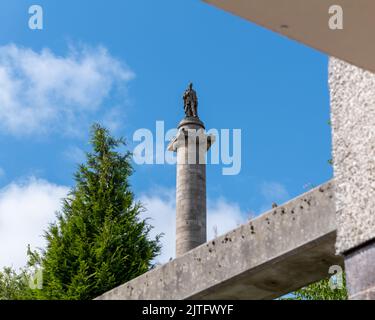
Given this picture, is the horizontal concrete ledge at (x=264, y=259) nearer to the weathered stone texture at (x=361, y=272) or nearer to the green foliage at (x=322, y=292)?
the weathered stone texture at (x=361, y=272)

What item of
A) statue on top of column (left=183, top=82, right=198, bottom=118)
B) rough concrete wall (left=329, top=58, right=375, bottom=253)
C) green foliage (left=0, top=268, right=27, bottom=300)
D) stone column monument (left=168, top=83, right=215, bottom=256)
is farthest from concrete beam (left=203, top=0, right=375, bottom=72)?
green foliage (left=0, top=268, right=27, bottom=300)

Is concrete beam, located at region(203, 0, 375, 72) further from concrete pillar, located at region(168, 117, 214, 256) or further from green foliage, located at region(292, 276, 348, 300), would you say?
concrete pillar, located at region(168, 117, 214, 256)

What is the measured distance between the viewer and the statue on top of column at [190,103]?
917 inches

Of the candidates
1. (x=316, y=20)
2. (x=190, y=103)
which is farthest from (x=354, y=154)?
(x=190, y=103)

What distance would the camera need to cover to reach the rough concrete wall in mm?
3115

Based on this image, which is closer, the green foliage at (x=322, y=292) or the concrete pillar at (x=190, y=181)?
the green foliage at (x=322, y=292)

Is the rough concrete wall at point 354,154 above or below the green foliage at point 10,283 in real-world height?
below

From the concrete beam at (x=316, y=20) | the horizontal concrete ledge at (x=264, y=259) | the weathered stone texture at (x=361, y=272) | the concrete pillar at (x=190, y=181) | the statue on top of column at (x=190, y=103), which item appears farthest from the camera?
the statue on top of column at (x=190, y=103)

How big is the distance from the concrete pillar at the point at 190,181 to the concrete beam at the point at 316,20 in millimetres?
18519

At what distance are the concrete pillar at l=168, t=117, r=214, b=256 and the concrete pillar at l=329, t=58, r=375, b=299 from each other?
17.8 m

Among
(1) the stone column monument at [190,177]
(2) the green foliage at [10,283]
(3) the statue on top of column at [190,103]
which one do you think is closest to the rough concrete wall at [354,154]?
(1) the stone column monument at [190,177]

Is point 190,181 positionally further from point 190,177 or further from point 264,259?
point 264,259
